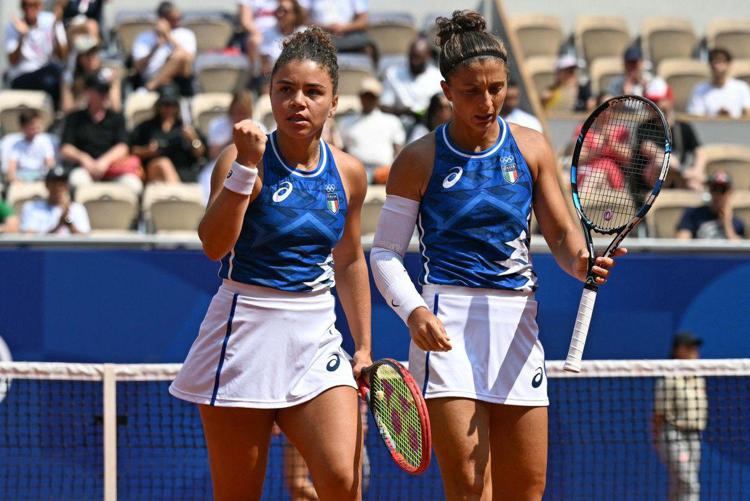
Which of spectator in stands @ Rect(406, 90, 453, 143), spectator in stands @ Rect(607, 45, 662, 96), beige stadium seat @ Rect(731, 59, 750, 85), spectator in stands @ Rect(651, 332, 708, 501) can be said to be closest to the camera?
spectator in stands @ Rect(651, 332, 708, 501)

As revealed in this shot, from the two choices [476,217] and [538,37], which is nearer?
[476,217]

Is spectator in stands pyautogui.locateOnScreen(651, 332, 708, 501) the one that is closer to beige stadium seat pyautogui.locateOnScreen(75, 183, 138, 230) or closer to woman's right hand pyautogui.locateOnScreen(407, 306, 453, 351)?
woman's right hand pyautogui.locateOnScreen(407, 306, 453, 351)

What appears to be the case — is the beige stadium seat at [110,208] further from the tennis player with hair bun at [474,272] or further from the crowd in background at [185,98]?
the tennis player with hair bun at [474,272]

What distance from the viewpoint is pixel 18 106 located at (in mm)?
11148

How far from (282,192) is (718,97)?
8902mm

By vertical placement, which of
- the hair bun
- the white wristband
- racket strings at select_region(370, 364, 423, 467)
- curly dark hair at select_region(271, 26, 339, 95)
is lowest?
racket strings at select_region(370, 364, 423, 467)

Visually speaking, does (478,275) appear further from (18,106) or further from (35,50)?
(35,50)

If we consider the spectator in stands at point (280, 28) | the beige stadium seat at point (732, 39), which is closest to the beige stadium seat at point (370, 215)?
the spectator in stands at point (280, 28)

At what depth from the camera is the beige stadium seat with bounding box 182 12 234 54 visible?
1265 centimetres

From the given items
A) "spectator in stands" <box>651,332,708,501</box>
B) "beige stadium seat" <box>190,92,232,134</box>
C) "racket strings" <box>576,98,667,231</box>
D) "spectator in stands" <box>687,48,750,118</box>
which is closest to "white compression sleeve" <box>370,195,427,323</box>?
"racket strings" <box>576,98,667,231</box>

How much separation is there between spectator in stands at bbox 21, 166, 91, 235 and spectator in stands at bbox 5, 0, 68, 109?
271 centimetres

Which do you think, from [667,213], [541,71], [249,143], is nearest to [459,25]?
[249,143]

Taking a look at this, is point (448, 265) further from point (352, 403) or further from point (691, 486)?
point (691, 486)

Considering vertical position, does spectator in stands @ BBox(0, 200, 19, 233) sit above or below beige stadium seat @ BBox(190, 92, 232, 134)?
below
